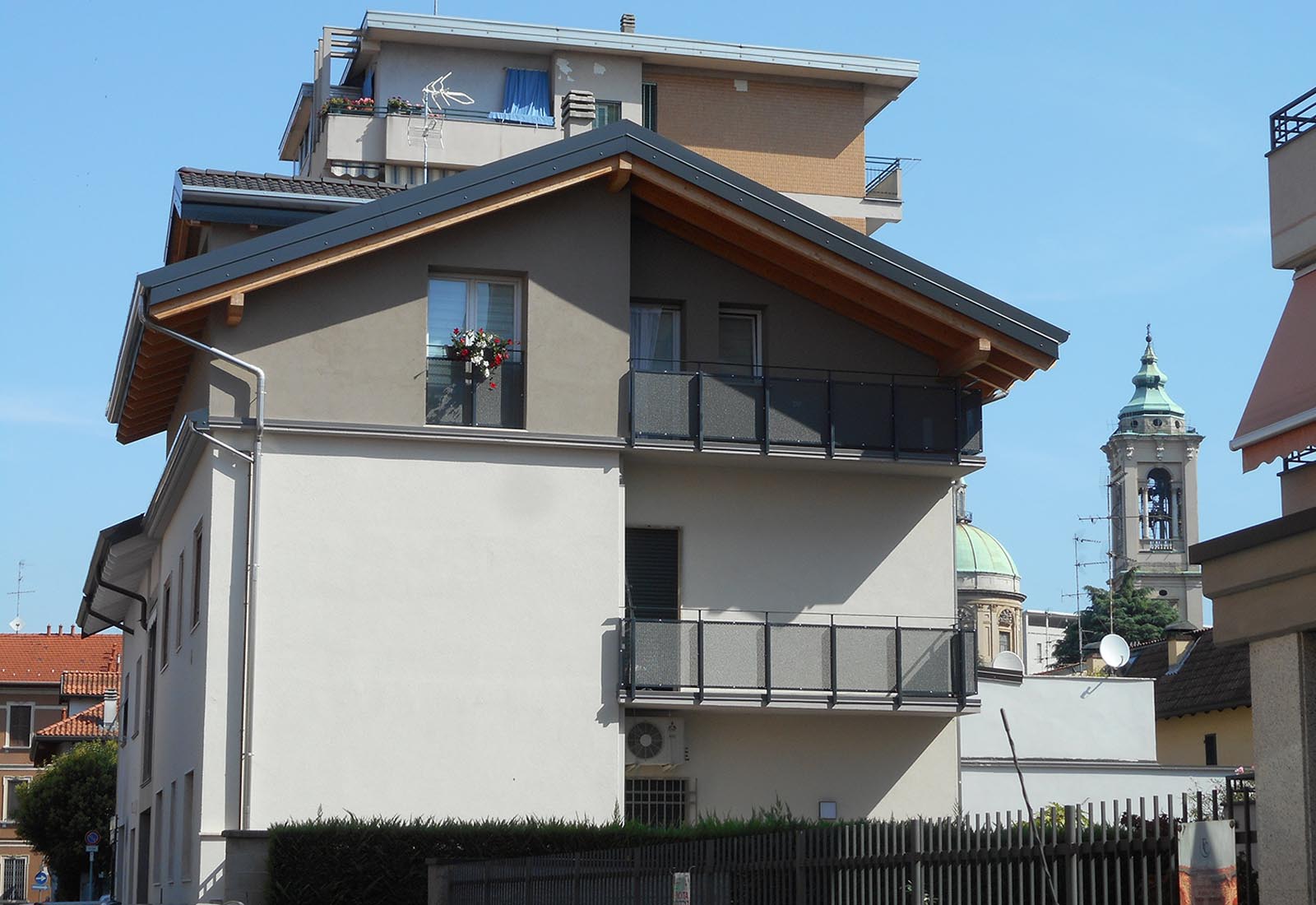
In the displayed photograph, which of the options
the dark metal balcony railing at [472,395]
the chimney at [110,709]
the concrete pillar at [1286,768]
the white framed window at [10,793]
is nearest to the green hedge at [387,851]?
the dark metal balcony railing at [472,395]

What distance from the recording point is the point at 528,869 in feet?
54.0

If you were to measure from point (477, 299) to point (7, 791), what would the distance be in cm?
7349

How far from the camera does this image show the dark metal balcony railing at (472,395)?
22.9m

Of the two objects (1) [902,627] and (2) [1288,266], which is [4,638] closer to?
(1) [902,627]

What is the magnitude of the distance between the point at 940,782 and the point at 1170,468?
128838mm

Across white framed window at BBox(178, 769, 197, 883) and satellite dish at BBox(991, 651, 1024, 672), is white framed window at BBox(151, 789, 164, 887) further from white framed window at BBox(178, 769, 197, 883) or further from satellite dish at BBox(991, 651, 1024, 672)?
satellite dish at BBox(991, 651, 1024, 672)

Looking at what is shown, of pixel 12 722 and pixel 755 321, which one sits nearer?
pixel 755 321

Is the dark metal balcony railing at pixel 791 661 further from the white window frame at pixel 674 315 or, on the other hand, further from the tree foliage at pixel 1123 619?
the tree foliage at pixel 1123 619

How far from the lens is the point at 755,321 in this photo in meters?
24.5

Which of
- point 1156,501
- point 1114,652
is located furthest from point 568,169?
point 1156,501

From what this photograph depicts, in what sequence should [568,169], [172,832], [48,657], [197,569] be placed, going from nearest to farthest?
[568,169] → [197,569] → [172,832] → [48,657]

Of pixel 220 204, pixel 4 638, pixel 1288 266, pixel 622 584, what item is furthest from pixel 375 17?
pixel 4 638

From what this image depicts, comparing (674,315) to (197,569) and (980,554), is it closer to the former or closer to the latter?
(197,569)

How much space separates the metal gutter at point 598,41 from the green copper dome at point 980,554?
2701 inches
